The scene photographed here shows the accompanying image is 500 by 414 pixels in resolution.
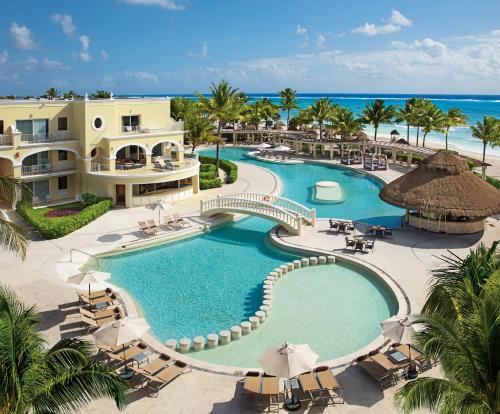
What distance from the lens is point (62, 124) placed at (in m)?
35.7

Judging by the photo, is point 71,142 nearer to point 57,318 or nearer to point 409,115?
point 57,318

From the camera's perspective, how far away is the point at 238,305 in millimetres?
20031

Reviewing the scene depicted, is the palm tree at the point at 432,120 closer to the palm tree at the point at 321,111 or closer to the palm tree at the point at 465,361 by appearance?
the palm tree at the point at 321,111

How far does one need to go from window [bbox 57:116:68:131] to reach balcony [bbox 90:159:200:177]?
364 centimetres

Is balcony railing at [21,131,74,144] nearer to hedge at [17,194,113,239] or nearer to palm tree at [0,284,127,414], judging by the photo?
hedge at [17,194,113,239]

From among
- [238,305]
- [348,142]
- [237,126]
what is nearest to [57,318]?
[238,305]

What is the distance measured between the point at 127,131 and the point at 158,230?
1300 cm

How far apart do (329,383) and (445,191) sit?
18.5 m

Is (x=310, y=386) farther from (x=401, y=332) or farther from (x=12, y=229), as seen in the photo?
(x=12, y=229)

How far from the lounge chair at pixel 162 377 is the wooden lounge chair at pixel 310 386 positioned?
3.74 m

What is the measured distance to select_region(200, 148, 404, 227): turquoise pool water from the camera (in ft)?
112

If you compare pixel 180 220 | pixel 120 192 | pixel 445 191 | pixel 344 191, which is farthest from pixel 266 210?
pixel 344 191

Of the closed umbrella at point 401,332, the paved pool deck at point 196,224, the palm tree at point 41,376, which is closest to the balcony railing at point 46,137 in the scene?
the paved pool deck at point 196,224

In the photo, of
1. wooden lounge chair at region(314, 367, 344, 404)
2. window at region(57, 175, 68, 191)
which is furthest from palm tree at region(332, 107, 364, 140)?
wooden lounge chair at region(314, 367, 344, 404)
